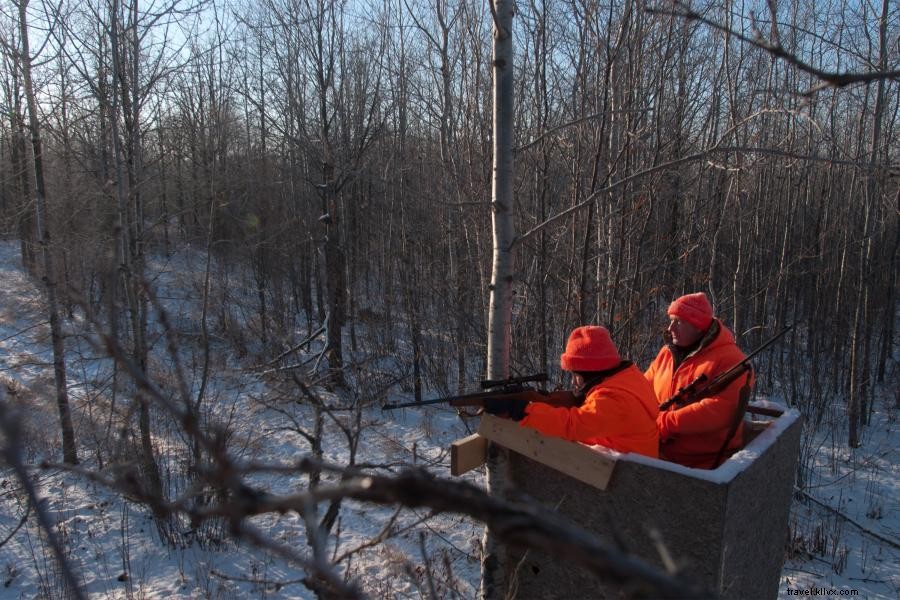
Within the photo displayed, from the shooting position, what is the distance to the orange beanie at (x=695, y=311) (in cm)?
342

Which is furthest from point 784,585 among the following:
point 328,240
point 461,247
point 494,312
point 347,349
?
point 347,349

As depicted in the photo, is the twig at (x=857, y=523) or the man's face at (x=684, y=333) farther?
the twig at (x=857, y=523)

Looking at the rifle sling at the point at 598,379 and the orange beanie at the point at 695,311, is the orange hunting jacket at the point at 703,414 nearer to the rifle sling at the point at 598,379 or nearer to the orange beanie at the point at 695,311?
the orange beanie at the point at 695,311

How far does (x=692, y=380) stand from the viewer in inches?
136

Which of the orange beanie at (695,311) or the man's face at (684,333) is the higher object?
the orange beanie at (695,311)

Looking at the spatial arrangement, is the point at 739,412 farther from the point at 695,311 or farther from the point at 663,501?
the point at 663,501

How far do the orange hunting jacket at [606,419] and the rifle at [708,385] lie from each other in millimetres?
467

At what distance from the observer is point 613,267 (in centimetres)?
549

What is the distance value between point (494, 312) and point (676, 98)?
4229mm

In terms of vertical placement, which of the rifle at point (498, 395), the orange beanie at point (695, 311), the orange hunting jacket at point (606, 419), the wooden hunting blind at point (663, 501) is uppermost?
the orange beanie at point (695, 311)

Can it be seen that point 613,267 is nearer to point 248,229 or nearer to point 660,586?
point 660,586

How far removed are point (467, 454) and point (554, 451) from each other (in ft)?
1.50

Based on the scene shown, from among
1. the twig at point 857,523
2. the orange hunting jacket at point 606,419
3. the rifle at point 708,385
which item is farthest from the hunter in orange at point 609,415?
the twig at point 857,523

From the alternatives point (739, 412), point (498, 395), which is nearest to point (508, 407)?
point (498, 395)
